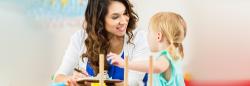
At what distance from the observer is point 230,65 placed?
7.55 feet

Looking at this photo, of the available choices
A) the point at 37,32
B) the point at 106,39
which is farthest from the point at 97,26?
the point at 37,32

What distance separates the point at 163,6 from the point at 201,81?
480 mm

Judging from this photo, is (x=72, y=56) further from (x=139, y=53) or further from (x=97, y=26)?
(x=139, y=53)

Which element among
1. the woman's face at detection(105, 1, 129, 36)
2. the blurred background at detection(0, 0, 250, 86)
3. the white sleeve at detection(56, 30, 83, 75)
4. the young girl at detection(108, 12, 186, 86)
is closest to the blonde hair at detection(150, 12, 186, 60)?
the young girl at detection(108, 12, 186, 86)

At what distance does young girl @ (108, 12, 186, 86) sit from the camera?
1.38 metres

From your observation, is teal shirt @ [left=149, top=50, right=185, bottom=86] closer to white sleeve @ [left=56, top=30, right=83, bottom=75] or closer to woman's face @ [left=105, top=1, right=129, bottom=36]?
woman's face @ [left=105, top=1, right=129, bottom=36]

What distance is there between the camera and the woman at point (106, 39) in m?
1.80

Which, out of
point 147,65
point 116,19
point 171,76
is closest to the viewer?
point 147,65

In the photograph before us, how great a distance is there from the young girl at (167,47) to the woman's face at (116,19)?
294 millimetres

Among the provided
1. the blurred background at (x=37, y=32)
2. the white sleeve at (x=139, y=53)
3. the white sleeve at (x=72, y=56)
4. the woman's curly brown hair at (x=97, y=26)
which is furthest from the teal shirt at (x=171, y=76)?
the blurred background at (x=37, y=32)

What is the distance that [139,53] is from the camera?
6.09ft

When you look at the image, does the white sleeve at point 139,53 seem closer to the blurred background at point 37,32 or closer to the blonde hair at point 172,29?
the blonde hair at point 172,29

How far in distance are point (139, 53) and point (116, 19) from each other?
180 mm

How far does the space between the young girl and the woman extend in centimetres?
31
